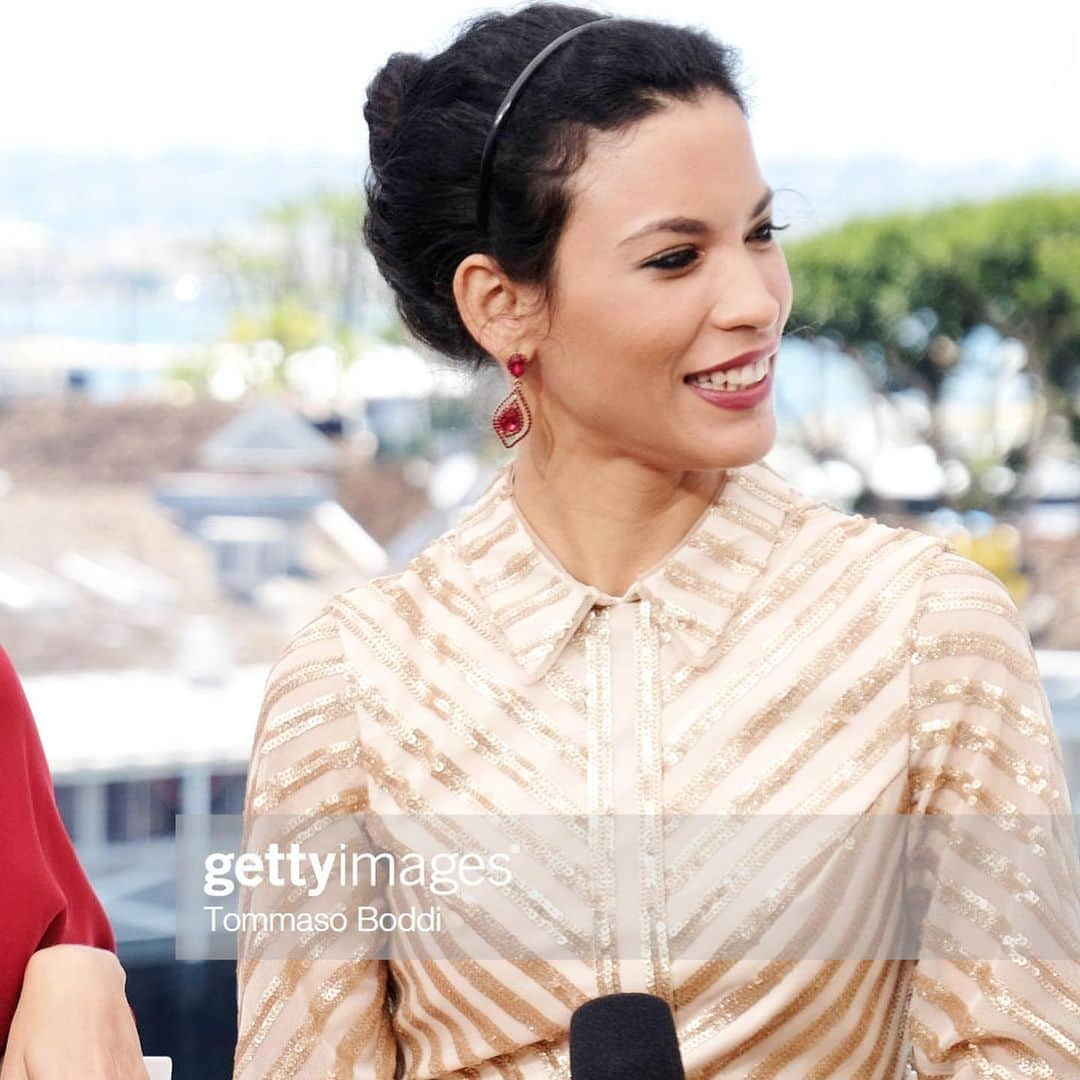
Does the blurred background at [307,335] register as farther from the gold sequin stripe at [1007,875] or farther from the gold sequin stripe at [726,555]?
the gold sequin stripe at [1007,875]

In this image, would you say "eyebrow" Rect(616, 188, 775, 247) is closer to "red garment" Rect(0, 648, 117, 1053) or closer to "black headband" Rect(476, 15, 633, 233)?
"black headband" Rect(476, 15, 633, 233)

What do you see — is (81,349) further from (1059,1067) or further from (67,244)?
(1059,1067)

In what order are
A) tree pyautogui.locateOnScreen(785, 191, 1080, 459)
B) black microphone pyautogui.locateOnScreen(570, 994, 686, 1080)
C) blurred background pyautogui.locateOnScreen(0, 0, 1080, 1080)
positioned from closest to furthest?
1. black microphone pyautogui.locateOnScreen(570, 994, 686, 1080)
2. blurred background pyautogui.locateOnScreen(0, 0, 1080, 1080)
3. tree pyautogui.locateOnScreen(785, 191, 1080, 459)

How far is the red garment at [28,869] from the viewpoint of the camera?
2.82 ft

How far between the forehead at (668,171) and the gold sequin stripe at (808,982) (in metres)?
0.41

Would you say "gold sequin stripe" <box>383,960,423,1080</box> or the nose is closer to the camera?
the nose

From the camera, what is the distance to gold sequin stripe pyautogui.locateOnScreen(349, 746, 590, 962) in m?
1.13

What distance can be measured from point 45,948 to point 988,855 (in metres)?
0.55

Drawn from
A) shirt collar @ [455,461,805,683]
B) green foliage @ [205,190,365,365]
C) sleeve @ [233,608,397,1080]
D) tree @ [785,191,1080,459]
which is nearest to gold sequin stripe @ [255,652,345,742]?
Result: sleeve @ [233,608,397,1080]

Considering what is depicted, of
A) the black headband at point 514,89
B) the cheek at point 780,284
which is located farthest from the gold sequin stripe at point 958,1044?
the black headband at point 514,89

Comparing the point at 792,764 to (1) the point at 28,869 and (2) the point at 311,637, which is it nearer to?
(2) the point at 311,637

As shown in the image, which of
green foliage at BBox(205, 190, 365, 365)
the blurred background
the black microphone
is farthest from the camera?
green foliage at BBox(205, 190, 365, 365)

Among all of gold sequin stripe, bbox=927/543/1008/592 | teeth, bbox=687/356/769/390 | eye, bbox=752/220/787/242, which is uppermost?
eye, bbox=752/220/787/242

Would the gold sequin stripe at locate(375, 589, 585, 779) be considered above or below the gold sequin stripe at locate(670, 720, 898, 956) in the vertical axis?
above
